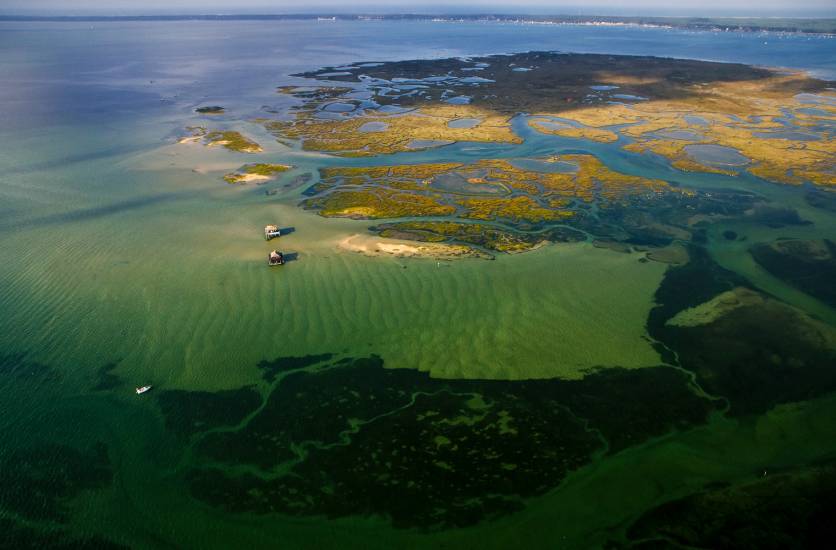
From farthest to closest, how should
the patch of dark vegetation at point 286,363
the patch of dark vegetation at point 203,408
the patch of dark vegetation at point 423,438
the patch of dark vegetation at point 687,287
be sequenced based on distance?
the patch of dark vegetation at point 687,287
the patch of dark vegetation at point 286,363
the patch of dark vegetation at point 203,408
the patch of dark vegetation at point 423,438

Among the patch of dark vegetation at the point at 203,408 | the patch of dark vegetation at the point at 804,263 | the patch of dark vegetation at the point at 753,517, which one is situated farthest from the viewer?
the patch of dark vegetation at the point at 804,263

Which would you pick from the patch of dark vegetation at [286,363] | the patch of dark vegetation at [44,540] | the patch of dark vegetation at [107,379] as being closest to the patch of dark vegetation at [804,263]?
the patch of dark vegetation at [286,363]

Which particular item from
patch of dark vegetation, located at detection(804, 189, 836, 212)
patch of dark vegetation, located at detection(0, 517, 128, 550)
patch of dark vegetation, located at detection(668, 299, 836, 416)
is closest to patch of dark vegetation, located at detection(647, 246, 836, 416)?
patch of dark vegetation, located at detection(668, 299, 836, 416)

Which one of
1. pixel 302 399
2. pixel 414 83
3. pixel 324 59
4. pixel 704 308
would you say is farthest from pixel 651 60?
pixel 302 399

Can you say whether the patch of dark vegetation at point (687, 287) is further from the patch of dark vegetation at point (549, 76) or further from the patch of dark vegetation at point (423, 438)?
the patch of dark vegetation at point (549, 76)

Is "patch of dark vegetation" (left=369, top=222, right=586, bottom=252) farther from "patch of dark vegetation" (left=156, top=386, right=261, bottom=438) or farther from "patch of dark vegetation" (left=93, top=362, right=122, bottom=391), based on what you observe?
"patch of dark vegetation" (left=93, top=362, right=122, bottom=391)

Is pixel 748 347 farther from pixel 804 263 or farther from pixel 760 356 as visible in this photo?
pixel 804 263
